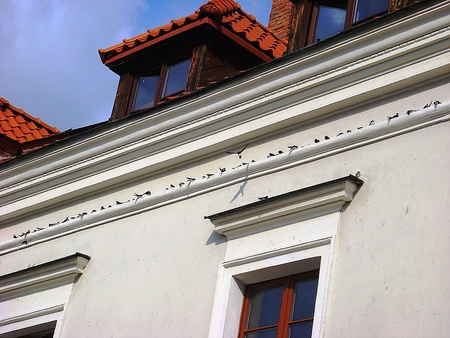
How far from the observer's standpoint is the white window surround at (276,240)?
28.3ft

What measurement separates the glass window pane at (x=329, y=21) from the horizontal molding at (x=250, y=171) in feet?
4.46

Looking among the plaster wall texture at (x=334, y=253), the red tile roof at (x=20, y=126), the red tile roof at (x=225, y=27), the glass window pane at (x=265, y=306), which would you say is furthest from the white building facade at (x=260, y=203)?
the red tile roof at (x=20, y=126)

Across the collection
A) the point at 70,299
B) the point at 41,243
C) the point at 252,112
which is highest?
the point at 252,112

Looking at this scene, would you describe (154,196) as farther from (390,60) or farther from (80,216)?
(390,60)

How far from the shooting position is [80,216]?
434 inches

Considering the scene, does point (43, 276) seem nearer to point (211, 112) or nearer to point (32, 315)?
point (32, 315)

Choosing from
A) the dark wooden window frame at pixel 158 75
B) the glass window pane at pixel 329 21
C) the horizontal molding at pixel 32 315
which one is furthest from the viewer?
the dark wooden window frame at pixel 158 75

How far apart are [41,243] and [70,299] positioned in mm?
1112

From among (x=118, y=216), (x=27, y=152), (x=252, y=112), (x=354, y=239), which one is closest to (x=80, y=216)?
(x=118, y=216)

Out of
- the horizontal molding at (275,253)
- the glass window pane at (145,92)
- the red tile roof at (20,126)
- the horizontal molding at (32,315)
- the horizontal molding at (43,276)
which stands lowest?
the horizontal molding at (32,315)

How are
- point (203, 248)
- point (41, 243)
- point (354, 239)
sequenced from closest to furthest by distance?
1. point (354, 239)
2. point (203, 248)
3. point (41, 243)

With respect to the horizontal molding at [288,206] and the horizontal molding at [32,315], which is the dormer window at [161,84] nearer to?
the horizontal molding at [288,206]

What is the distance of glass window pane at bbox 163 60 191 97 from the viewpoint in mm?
11266

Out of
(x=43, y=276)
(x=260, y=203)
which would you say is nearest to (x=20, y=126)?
(x=43, y=276)
